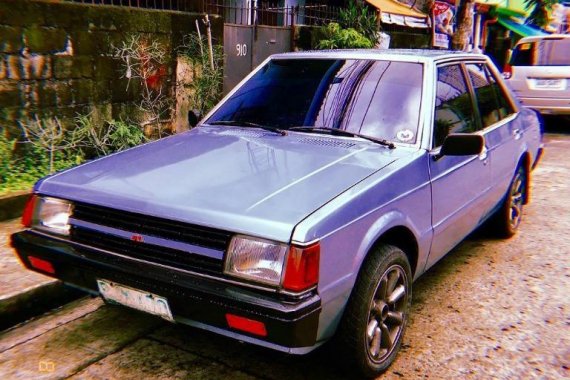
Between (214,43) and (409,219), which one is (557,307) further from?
(214,43)

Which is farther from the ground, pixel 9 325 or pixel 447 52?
pixel 447 52

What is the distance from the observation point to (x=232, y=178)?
8.61 feet

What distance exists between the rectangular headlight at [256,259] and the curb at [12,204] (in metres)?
3.15

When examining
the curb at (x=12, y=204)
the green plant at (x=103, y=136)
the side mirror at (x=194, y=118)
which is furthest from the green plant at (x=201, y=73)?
the side mirror at (x=194, y=118)

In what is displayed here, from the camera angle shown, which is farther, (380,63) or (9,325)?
(380,63)

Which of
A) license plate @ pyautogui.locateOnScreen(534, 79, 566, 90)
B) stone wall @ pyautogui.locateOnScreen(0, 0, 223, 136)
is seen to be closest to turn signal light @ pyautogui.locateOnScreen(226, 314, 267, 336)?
stone wall @ pyautogui.locateOnScreen(0, 0, 223, 136)

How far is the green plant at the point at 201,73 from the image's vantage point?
703 centimetres

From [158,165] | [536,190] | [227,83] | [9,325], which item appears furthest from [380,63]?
[227,83]

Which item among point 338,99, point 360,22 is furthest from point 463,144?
point 360,22

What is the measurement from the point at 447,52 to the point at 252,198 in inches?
93.7

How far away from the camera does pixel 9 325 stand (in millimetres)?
3242

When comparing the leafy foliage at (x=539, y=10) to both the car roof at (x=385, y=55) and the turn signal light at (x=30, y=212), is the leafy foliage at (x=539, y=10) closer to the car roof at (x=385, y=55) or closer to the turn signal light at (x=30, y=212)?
the car roof at (x=385, y=55)

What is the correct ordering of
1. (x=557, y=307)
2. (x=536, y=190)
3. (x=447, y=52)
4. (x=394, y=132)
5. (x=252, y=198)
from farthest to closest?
(x=536, y=190)
(x=447, y=52)
(x=557, y=307)
(x=394, y=132)
(x=252, y=198)

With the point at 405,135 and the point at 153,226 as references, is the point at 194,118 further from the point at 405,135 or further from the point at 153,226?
the point at 153,226
